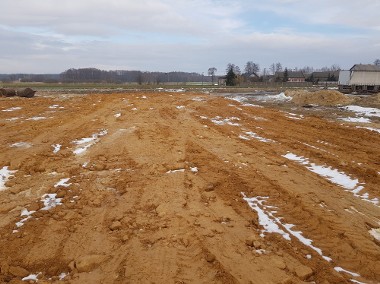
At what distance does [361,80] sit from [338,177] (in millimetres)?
39567

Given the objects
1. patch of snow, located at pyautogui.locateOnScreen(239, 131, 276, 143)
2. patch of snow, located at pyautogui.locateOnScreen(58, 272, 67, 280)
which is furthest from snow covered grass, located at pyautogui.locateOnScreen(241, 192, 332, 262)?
patch of snow, located at pyautogui.locateOnScreen(239, 131, 276, 143)

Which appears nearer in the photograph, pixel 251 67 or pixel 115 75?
pixel 251 67

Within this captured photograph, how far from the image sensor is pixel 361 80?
41.7 m

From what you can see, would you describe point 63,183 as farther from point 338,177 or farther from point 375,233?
point 338,177

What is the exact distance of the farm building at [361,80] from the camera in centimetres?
4089

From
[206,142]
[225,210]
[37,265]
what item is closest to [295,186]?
[225,210]

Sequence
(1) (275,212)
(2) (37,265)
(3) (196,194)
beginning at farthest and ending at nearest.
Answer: (3) (196,194) < (1) (275,212) < (2) (37,265)

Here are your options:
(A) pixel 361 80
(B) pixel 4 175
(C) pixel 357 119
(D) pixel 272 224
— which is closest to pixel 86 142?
(B) pixel 4 175

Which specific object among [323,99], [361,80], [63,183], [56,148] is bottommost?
[63,183]

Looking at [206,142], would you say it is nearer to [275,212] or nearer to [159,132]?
[159,132]

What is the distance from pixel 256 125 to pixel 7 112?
12.9 meters

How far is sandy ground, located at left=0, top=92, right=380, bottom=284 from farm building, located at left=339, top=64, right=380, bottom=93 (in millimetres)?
34315

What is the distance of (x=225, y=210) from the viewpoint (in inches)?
225

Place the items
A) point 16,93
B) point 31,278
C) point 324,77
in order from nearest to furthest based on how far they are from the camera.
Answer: point 31,278 → point 16,93 → point 324,77
